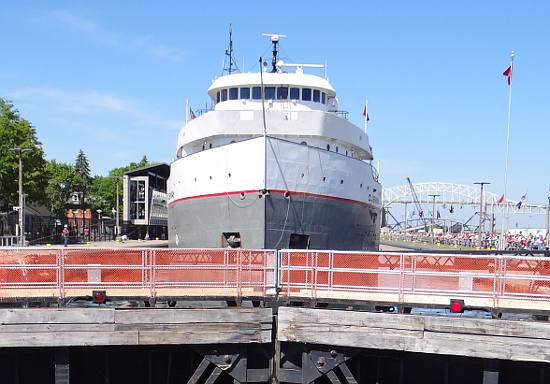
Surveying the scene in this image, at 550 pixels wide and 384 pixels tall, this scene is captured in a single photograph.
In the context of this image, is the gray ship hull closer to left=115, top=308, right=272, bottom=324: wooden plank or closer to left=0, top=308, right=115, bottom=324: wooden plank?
left=115, top=308, right=272, bottom=324: wooden plank

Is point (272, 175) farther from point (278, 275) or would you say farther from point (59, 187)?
point (59, 187)

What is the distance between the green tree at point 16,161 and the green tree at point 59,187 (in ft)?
102

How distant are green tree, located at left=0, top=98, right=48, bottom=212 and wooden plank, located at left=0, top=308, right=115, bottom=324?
38.8 metres

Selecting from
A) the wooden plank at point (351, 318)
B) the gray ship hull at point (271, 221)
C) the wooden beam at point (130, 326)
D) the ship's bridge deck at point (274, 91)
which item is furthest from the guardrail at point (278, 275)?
the ship's bridge deck at point (274, 91)

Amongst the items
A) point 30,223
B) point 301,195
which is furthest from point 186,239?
point 30,223

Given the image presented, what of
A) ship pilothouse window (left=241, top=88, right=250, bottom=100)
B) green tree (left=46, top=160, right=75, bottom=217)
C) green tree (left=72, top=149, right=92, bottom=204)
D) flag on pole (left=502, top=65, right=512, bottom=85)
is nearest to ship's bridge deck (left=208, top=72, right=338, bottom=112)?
ship pilothouse window (left=241, top=88, right=250, bottom=100)

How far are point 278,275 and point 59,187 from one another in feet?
270

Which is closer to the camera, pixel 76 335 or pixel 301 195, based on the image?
pixel 76 335

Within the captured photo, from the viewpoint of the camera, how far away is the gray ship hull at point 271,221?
19.8m

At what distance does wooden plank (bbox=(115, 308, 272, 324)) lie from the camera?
10.7m

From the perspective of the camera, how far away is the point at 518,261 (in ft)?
35.8

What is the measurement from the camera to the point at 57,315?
1054 cm

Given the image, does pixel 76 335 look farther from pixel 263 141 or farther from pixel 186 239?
pixel 186 239

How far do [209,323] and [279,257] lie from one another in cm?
208
